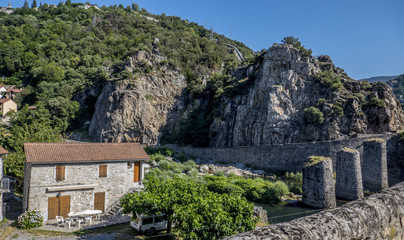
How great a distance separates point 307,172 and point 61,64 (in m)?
66.7

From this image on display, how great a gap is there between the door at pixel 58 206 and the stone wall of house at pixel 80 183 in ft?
0.65

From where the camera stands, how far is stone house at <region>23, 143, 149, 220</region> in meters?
18.0

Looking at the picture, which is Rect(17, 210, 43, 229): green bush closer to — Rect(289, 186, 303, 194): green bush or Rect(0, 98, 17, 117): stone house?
Rect(289, 186, 303, 194): green bush

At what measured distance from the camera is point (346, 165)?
81.4 feet

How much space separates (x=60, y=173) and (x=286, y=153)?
29283mm

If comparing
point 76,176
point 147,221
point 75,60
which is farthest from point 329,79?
point 75,60

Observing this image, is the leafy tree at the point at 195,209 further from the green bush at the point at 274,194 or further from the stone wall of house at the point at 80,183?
the green bush at the point at 274,194

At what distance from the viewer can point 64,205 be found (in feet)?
61.2

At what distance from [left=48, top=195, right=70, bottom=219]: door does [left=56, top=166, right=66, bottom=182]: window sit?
128 centimetres

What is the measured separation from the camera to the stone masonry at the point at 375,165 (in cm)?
2591

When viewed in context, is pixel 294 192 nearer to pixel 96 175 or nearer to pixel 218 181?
pixel 218 181

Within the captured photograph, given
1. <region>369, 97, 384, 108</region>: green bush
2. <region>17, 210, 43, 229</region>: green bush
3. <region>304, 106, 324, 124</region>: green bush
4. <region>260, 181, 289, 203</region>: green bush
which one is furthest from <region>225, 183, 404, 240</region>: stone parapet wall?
<region>369, 97, 384, 108</region>: green bush

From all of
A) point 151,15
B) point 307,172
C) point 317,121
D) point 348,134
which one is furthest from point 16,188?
point 151,15

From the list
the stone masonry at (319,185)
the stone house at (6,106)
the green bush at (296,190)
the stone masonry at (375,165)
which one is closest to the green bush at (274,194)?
the stone masonry at (319,185)
